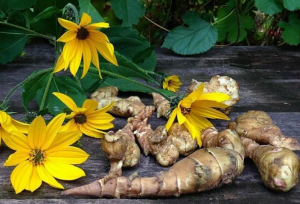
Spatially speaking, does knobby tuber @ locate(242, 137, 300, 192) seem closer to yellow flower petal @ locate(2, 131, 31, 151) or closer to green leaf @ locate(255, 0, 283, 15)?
yellow flower petal @ locate(2, 131, 31, 151)

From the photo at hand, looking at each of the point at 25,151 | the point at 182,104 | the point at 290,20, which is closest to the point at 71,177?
the point at 25,151

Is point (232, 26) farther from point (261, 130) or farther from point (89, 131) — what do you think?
point (89, 131)

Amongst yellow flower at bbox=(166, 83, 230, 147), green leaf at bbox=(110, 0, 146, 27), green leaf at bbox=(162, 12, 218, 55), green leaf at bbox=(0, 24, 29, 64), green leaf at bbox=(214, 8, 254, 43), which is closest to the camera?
yellow flower at bbox=(166, 83, 230, 147)

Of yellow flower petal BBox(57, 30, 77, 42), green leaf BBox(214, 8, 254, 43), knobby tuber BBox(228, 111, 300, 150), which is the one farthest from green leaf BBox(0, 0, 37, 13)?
green leaf BBox(214, 8, 254, 43)

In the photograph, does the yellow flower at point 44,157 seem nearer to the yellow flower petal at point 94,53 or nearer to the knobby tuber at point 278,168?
the yellow flower petal at point 94,53

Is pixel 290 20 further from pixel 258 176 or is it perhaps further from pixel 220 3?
pixel 258 176

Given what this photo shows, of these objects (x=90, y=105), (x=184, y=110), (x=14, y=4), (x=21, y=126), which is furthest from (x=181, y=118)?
(x=14, y=4)
